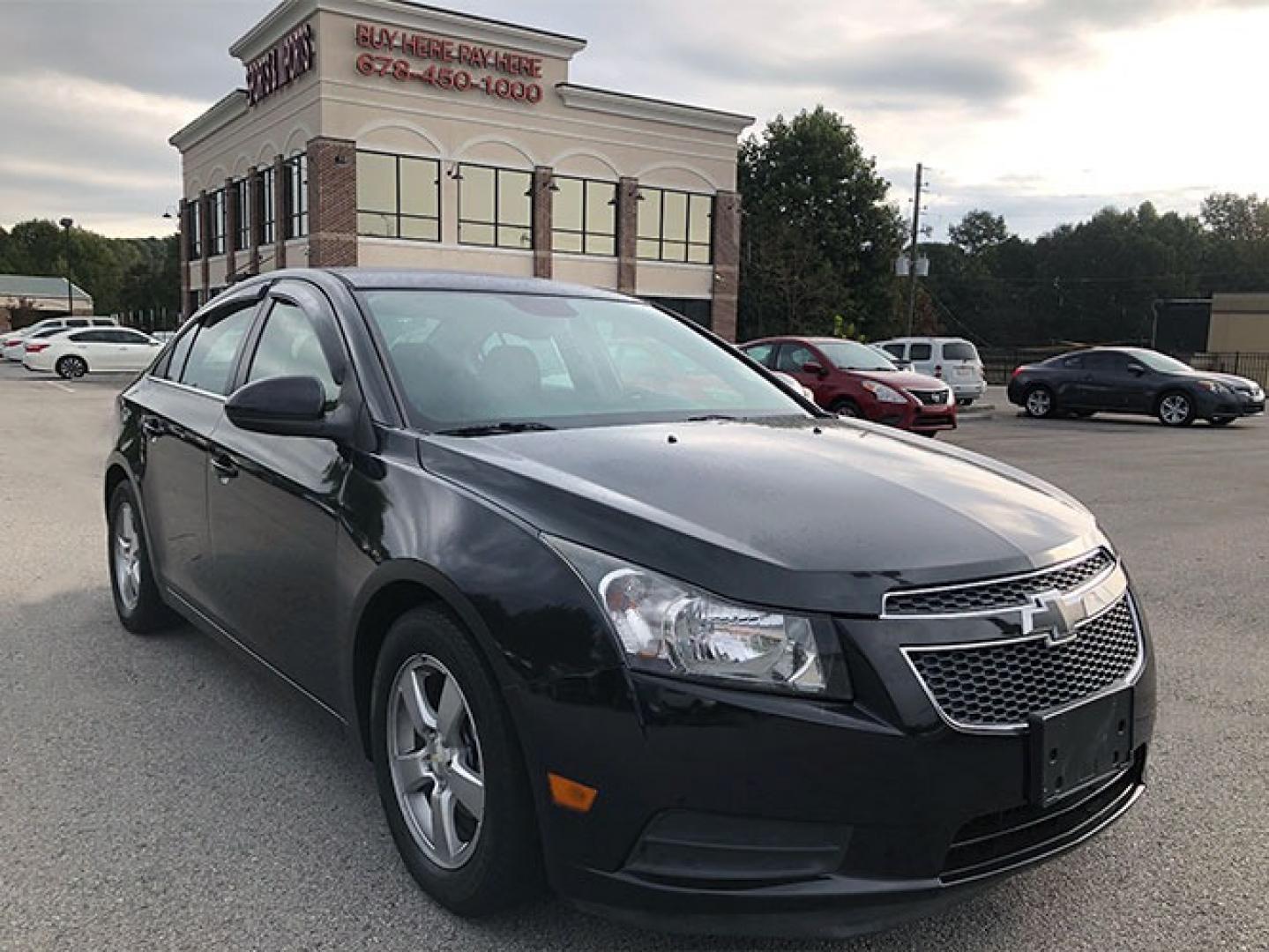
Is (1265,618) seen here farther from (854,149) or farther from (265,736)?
(854,149)

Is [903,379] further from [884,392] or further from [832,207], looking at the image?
[832,207]

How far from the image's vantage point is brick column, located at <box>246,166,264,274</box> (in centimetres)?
3728

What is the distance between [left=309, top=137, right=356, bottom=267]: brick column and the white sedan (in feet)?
18.2

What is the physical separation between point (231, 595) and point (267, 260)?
35.8m

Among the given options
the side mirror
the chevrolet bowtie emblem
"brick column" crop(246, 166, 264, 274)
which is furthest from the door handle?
"brick column" crop(246, 166, 264, 274)

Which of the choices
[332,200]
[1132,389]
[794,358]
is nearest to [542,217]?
[332,200]

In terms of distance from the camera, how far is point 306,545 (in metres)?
3.25

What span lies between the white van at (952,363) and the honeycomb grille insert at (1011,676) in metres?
21.8

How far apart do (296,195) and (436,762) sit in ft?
113

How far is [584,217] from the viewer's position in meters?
37.5

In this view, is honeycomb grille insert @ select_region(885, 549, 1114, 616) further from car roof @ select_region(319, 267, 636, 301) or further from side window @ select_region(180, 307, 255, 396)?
side window @ select_region(180, 307, 255, 396)

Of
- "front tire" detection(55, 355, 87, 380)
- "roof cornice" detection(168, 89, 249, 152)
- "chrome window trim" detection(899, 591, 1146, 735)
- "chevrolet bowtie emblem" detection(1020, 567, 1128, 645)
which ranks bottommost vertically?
"front tire" detection(55, 355, 87, 380)

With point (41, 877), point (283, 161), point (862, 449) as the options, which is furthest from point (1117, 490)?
point (283, 161)

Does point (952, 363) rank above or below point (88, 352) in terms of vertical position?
above
